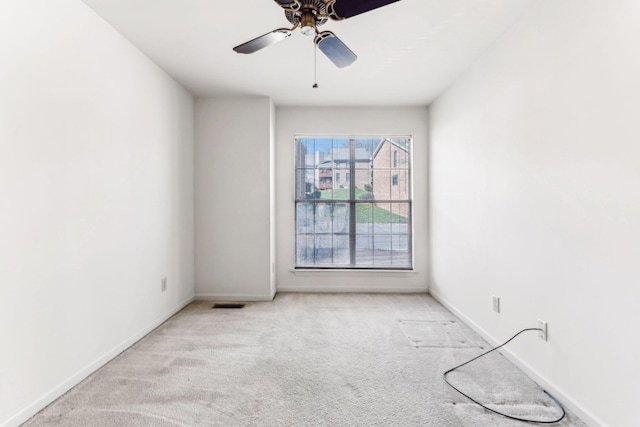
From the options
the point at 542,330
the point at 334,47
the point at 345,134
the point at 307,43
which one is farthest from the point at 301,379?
the point at 345,134

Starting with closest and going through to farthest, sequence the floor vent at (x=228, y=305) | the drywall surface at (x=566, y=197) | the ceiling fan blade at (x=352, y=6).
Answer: the drywall surface at (x=566, y=197) → the ceiling fan blade at (x=352, y=6) → the floor vent at (x=228, y=305)


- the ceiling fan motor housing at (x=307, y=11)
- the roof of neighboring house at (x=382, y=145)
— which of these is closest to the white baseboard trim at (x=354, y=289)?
the roof of neighboring house at (x=382, y=145)

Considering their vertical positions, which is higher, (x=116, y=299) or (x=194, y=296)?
(x=116, y=299)

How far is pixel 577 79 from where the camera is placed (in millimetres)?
1756

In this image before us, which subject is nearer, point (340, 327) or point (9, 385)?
point (9, 385)

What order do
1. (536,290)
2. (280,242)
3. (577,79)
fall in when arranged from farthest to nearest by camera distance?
(280,242)
(536,290)
(577,79)

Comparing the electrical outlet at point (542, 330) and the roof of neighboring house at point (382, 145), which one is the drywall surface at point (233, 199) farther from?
the electrical outlet at point (542, 330)

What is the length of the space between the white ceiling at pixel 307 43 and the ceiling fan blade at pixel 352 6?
56cm

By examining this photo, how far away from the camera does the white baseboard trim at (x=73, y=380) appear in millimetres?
1677

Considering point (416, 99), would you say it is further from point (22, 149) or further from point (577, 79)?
point (22, 149)

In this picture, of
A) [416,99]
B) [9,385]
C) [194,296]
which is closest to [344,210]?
[416,99]

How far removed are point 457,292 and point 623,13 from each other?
2.63 m

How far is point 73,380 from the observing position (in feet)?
6.66

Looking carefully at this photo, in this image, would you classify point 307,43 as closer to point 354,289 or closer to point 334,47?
point 334,47
